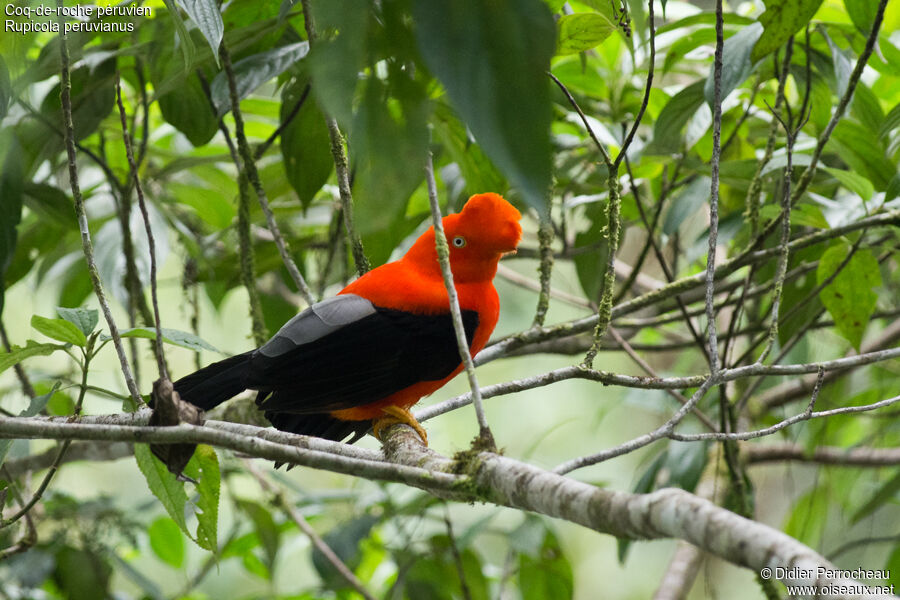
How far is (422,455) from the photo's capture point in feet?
4.32

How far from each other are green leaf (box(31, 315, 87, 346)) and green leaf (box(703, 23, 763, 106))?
134 centimetres

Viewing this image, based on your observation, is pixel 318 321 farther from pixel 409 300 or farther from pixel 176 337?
pixel 176 337

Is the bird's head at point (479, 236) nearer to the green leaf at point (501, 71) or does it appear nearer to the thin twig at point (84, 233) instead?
the thin twig at point (84, 233)

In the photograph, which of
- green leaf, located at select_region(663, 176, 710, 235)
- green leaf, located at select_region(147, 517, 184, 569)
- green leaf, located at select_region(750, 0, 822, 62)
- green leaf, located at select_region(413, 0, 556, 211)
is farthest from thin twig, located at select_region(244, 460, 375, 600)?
green leaf, located at select_region(413, 0, 556, 211)

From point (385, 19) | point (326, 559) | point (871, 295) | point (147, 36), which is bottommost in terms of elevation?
point (326, 559)

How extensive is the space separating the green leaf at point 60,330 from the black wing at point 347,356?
387mm

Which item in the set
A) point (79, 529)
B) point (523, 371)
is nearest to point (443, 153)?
point (79, 529)

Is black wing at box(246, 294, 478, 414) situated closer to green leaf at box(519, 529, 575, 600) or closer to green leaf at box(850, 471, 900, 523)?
green leaf at box(519, 529, 575, 600)

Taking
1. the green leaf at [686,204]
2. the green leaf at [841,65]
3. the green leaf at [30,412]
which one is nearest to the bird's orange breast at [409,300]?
the green leaf at [686,204]

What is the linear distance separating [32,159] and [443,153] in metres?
1.16

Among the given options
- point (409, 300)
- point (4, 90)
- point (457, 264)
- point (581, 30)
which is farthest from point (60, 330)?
point (581, 30)

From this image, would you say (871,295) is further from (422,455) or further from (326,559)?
(326,559)

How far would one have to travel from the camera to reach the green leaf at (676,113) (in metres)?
2.07

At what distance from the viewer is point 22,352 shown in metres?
1.42
